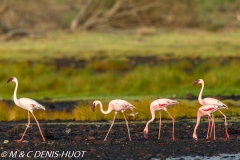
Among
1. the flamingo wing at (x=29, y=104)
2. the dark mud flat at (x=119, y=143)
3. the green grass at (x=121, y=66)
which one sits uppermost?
the green grass at (x=121, y=66)

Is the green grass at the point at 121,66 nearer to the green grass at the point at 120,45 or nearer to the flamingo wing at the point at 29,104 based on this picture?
the green grass at the point at 120,45

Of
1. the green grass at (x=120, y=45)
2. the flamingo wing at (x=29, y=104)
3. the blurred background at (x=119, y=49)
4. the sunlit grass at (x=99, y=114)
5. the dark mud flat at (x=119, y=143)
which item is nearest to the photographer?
the dark mud flat at (x=119, y=143)

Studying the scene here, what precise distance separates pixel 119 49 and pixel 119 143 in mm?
17596

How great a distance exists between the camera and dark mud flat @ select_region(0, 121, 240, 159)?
10.3 m

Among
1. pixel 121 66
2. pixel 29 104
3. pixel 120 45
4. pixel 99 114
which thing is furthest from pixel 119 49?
pixel 29 104

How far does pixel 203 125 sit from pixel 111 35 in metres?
19.7

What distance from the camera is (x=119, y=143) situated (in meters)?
11.1

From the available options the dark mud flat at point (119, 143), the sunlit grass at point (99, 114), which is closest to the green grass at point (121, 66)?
the sunlit grass at point (99, 114)

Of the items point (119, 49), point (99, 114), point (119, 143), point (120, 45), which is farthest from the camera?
point (120, 45)

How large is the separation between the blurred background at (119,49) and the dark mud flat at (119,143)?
4.83 meters

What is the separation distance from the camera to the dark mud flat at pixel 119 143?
10.3m

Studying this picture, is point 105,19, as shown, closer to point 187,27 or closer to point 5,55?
point 187,27

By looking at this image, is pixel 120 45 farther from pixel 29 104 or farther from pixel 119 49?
pixel 29 104

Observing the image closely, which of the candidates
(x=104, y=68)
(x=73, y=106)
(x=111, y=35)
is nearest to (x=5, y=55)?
(x=104, y=68)
